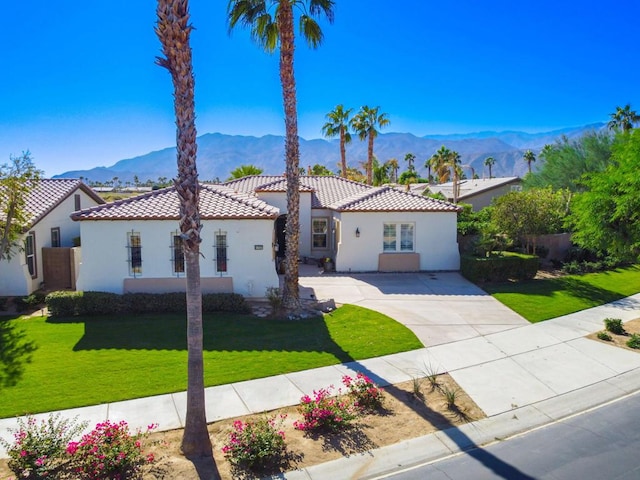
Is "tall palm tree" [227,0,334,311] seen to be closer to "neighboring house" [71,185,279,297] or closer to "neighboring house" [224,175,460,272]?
"neighboring house" [71,185,279,297]

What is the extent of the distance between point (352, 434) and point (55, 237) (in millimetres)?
17299

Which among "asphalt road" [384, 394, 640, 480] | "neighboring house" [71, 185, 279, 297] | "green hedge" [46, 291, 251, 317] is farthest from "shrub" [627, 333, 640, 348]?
"green hedge" [46, 291, 251, 317]

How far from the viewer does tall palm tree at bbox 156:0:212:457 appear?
7.00m

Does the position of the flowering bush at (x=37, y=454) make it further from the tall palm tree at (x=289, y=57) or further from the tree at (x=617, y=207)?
the tree at (x=617, y=207)

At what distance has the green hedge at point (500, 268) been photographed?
20719 millimetres

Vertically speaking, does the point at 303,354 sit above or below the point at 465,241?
below

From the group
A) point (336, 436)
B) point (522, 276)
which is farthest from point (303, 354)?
point (522, 276)

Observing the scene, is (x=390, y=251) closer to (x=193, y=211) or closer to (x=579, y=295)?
(x=579, y=295)

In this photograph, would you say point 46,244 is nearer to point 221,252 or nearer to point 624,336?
point 221,252

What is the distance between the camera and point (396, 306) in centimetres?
1703

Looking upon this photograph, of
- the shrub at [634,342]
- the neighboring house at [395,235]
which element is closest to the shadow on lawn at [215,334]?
the neighboring house at [395,235]

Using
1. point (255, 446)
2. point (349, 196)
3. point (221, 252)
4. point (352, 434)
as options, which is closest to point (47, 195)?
point (221, 252)

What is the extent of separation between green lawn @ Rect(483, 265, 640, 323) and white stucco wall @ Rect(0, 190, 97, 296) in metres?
17.8

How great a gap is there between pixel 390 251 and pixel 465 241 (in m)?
4.45
